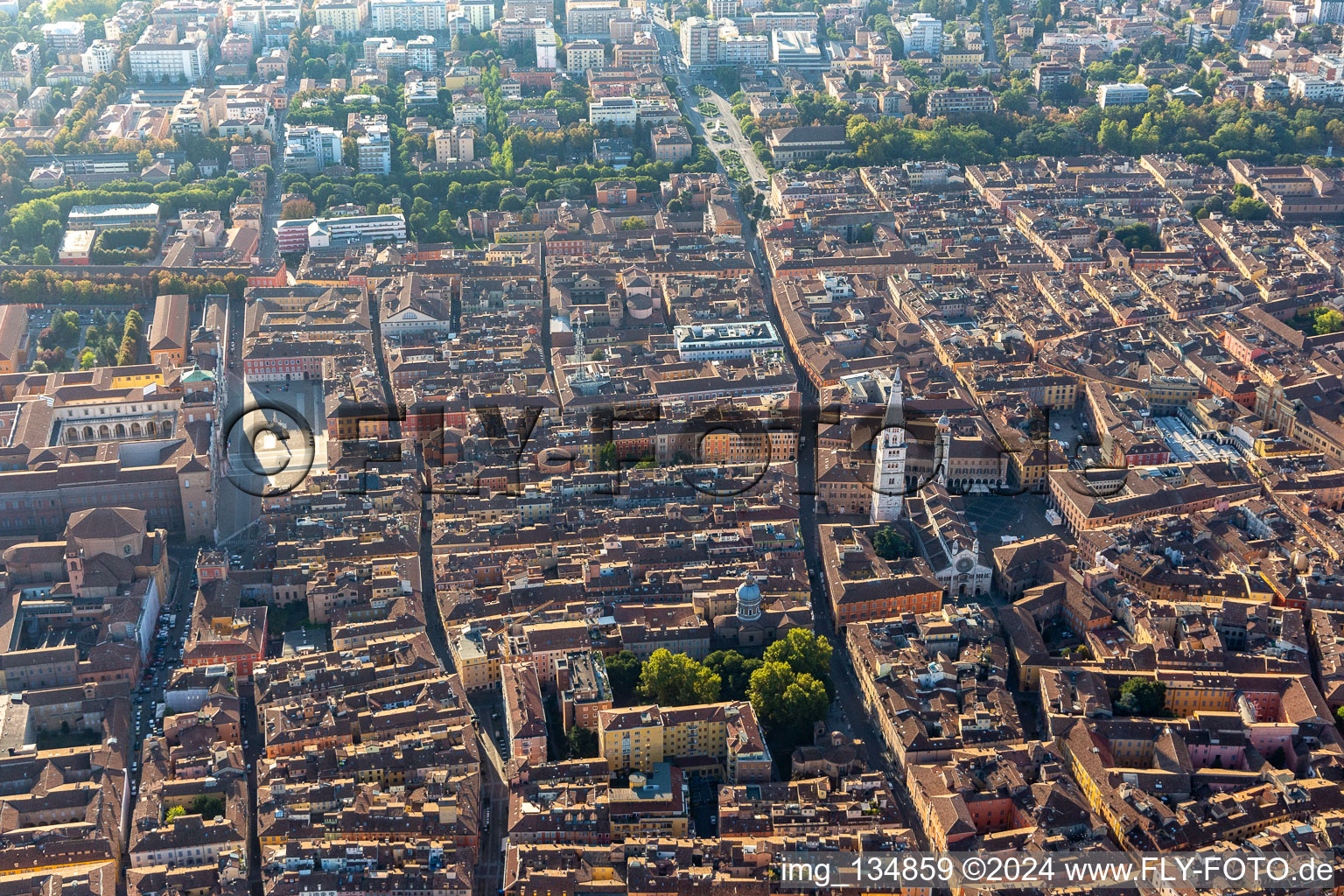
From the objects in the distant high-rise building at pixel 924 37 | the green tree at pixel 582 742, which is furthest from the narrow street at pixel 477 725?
the distant high-rise building at pixel 924 37

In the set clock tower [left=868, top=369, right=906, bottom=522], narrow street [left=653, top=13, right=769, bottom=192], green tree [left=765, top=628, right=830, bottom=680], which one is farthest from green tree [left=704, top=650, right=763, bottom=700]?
narrow street [left=653, top=13, right=769, bottom=192]

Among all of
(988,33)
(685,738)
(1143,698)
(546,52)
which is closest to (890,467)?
(1143,698)

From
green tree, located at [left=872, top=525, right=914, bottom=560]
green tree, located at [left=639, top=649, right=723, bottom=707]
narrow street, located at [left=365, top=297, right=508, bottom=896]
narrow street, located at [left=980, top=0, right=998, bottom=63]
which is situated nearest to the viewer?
narrow street, located at [left=365, top=297, right=508, bottom=896]

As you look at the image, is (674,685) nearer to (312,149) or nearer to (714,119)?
(312,149)

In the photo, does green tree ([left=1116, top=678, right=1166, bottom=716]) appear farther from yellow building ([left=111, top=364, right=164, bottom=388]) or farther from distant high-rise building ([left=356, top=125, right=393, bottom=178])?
distant high-rise building ([left=356, top=125, right=393, bottom=178])

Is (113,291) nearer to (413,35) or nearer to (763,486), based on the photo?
(763,486)

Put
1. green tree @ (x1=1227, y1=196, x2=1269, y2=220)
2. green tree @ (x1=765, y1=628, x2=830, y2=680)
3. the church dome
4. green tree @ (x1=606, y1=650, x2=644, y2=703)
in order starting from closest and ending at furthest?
green tree @ (x1=606, y1=650, x2=644, y2=703)
green tree @ (x1=765, y1=628, x2=830, y2=680)
the church dome
green tree @ (x1=1227, y1=196, x2=1269, y2=220)

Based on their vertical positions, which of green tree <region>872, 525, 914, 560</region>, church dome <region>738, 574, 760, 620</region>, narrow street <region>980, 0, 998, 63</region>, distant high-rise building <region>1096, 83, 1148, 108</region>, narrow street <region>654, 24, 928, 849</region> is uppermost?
church dome <region>738, 574, 760, 620</region>
